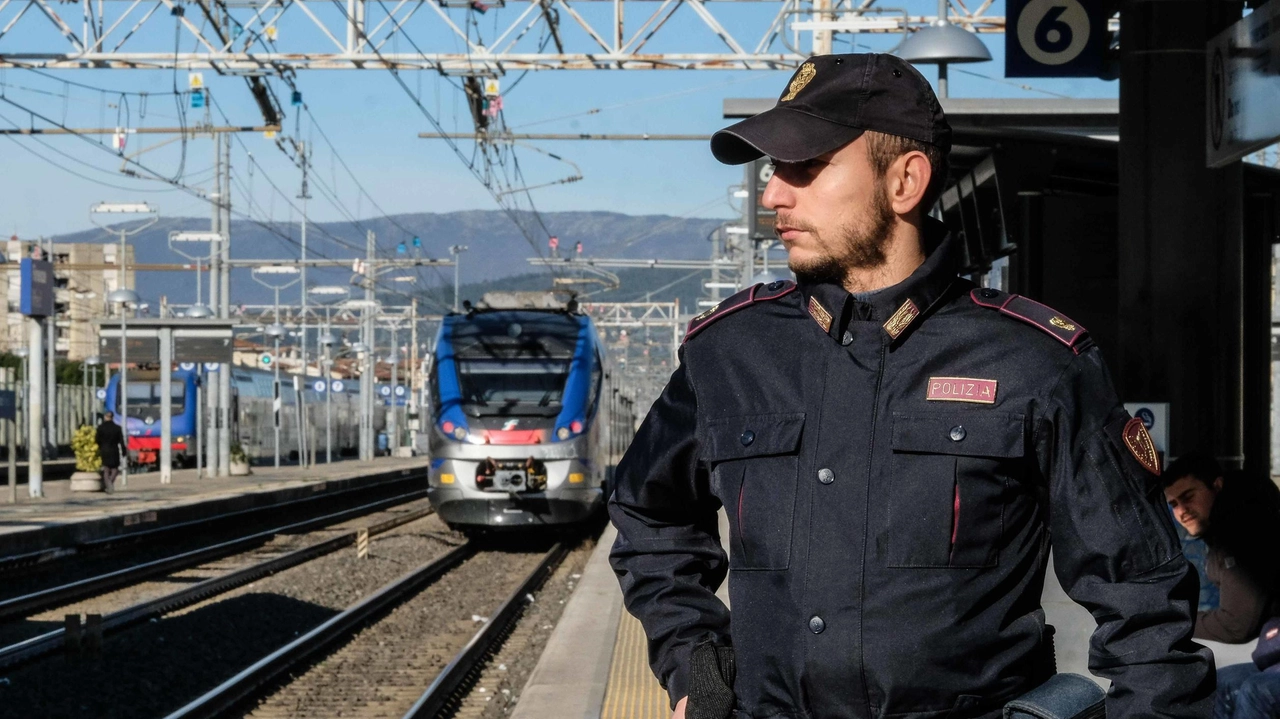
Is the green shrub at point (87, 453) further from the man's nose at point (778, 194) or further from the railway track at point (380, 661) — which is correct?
the man's nose at point (778, 194)

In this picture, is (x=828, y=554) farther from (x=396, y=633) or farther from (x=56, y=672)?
(x=396, y=633)

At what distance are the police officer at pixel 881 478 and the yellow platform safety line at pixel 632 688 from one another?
4.62 metres

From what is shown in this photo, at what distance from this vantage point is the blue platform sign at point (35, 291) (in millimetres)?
22922

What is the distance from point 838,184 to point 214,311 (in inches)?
1265

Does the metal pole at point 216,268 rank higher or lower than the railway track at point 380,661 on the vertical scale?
higher

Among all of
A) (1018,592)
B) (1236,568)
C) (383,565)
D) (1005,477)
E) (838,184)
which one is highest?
(838,184)

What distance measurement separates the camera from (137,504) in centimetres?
2450

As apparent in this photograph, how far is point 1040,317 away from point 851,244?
0.95 feet

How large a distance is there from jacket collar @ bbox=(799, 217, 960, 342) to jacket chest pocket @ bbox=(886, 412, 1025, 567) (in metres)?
0.17

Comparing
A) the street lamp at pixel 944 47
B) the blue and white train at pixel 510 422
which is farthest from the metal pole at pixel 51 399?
the street lamp at pixel 944 47

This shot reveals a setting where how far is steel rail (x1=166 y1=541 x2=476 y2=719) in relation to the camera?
9.35 meters

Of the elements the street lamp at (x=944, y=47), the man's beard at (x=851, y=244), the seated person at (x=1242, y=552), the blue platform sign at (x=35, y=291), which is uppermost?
the street lamp at (x=944, y=47)

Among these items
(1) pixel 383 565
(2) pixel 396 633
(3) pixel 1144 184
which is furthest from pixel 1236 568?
(1) pixel 383 565

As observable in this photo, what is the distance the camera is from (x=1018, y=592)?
2.19 meters
